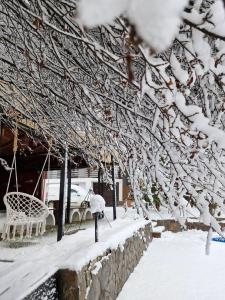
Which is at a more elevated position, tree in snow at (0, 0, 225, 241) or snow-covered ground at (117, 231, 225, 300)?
tree in snow at (0, 0, 225, 241)

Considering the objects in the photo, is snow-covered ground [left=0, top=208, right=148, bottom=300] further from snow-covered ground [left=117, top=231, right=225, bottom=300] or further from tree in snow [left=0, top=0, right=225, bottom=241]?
tree in snow [left=0, top=0, right=225, bottom=241]

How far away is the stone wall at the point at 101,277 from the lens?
3.54 m

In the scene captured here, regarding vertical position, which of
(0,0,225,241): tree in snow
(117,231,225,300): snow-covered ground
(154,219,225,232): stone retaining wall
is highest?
(0,0,225,241): tree in snow

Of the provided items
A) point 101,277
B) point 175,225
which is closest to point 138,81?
point 101,277

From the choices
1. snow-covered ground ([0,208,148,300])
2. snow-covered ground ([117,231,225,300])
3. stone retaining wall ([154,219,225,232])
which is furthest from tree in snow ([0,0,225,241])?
stone retaining wall ([154,219,225,232])

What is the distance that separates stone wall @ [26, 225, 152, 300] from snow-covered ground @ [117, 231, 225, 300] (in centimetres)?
27

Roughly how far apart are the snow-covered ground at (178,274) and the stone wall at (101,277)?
270mm

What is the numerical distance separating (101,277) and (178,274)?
2.88 meters

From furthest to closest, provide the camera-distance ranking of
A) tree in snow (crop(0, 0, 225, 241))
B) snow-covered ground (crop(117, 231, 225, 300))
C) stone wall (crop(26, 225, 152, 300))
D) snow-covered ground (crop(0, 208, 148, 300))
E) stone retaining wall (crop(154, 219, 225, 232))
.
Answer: stone retaining wall (crop(154, 219, 225, 232)) < snow-covered ground (crop(117, 231, 225, 300)) < stone wall (crop(26, 225, 152, 300)) < snow-covered ground (crop(0, 208, 148, 300)) < tree in snow (crop(0, 0, 225, 241))

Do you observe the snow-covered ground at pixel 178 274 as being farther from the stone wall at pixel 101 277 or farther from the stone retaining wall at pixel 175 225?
the stone retaining wall at pixel 175 225

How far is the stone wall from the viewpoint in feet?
11.6

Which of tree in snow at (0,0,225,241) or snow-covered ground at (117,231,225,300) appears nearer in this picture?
tree in snow at (0,0,225,241)

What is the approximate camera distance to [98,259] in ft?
15.1

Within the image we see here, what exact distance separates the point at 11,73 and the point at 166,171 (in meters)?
2.24
